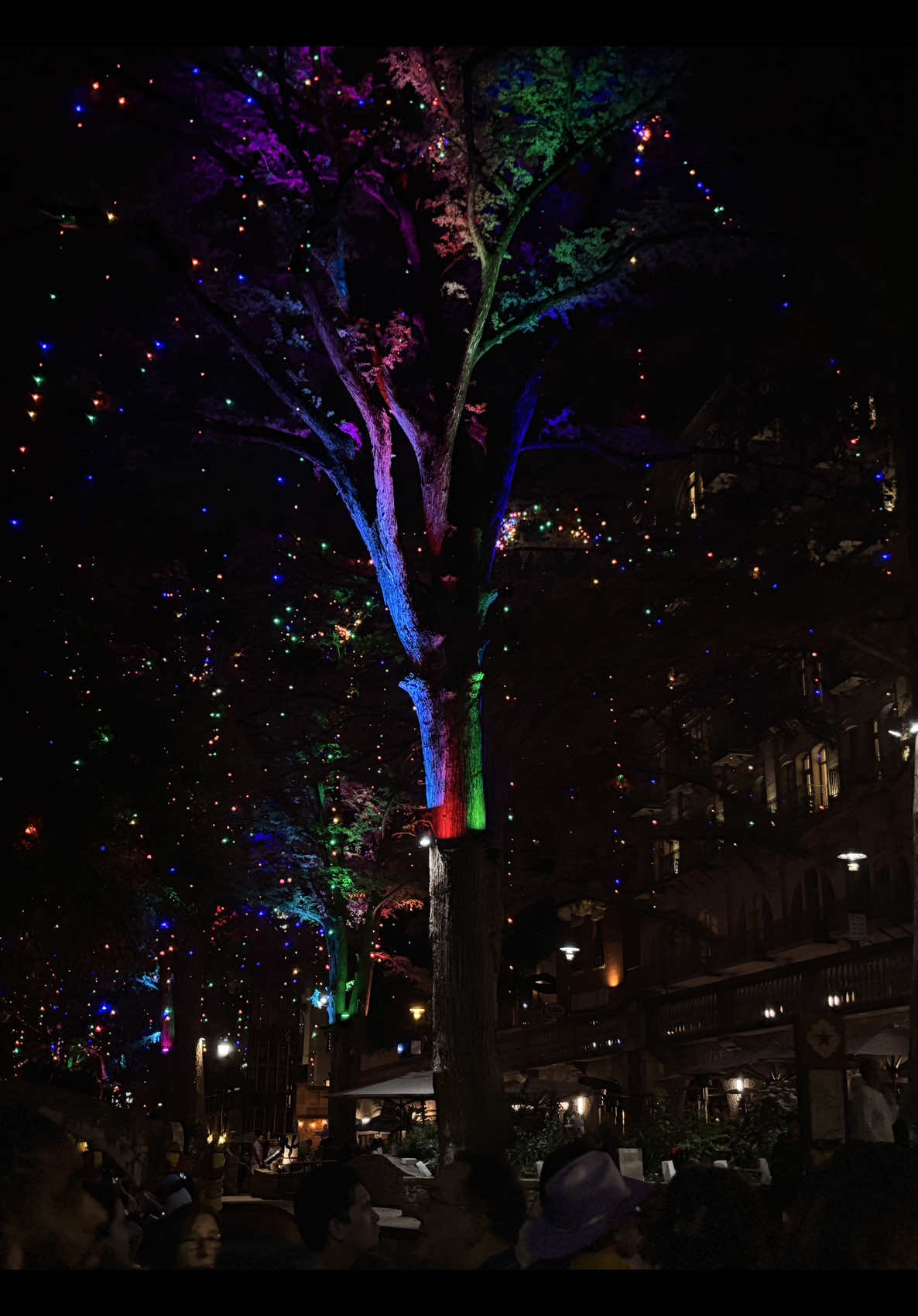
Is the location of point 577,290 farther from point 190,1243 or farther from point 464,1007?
point 190,1243

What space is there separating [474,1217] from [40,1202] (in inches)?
76.0

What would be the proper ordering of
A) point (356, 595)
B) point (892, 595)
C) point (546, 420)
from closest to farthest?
point (892, 595) < point (546, 420) < point (356, 595)

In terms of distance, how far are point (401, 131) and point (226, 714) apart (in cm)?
1136

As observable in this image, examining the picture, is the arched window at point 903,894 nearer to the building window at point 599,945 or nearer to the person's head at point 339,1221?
the building window at point 599,945

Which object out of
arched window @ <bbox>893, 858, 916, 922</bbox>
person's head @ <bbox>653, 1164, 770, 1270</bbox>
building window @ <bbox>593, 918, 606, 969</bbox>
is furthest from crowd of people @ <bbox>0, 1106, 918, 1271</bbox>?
building window @ <bbox>593, 918, 606, 969</bbox>

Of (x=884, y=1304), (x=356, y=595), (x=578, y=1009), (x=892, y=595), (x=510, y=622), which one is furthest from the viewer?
(x=578, y=1009)

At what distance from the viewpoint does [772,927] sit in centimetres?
4259

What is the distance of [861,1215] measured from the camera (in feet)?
14.8

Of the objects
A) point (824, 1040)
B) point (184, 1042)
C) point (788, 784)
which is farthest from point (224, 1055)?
point (824, 1040)

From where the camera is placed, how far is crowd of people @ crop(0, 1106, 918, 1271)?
4.53 meters

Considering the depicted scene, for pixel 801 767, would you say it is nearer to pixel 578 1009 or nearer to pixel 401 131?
pixel 578 1009

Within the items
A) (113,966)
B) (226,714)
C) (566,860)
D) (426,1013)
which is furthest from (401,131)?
(426,1013)

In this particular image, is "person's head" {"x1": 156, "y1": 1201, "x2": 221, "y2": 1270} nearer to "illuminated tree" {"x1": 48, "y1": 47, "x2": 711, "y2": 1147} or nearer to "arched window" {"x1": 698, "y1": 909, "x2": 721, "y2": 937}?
"illuminated tree" {"x1": 48, "y1": 47, "x2": 711, "y2": 1147}

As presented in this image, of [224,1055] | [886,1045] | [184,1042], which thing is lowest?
[224,1055]
